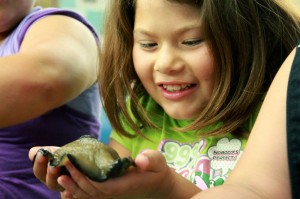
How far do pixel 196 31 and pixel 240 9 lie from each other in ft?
0.32

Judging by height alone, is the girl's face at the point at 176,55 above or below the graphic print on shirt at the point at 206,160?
above

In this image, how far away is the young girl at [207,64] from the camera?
1.02m

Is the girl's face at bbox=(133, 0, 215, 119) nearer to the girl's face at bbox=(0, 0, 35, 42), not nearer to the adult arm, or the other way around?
the adult arm

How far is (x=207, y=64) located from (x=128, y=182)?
1.22 ft

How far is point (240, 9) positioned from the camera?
3.43 feet

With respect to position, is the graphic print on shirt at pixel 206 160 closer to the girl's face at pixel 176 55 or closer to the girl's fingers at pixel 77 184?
the girl's face at pixel 176 55

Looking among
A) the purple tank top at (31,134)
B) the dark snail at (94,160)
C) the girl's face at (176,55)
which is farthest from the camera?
the purple tank top at (31,134)

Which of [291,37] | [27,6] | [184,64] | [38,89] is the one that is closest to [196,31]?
[184,64]

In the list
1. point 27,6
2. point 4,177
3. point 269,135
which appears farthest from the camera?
point 27,6

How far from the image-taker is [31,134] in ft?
3.93

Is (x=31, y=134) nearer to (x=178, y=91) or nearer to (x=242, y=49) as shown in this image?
(x=178, y=91)

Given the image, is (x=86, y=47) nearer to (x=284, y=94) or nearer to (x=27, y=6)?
(x=27, y=6)

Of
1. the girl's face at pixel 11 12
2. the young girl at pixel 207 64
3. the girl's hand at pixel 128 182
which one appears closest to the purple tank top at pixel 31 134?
the girl's face at pixel 11 12

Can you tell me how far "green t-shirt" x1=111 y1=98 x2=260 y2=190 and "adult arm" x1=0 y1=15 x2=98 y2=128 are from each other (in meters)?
0.17
